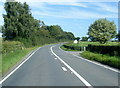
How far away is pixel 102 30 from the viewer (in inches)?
4702

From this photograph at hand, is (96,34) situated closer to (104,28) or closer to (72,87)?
(104,28)

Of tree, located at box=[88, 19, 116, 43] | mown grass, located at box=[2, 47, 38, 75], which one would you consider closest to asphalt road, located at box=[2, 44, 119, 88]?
mown grass, located at box=[2, 47, 38, 75]

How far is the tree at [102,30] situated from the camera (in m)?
116

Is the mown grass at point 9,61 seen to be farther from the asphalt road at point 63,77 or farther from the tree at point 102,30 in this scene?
the tree at point 102,30

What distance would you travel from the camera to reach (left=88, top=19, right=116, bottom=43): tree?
382 feet

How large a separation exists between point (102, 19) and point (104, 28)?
5499 millimetres

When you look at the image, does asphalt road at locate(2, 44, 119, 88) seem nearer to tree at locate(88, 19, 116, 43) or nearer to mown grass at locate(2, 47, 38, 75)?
mown grass at locate(2, 47, 38, 75)

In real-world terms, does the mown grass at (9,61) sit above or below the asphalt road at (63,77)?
below

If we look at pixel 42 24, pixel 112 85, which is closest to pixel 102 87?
pixel 112 85

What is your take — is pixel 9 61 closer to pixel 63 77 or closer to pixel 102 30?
pixel 63 77

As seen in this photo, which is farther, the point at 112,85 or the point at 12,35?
the point at 12,35

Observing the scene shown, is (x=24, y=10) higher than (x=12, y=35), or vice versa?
(x=24, y=10)

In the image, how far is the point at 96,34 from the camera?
117938 mm

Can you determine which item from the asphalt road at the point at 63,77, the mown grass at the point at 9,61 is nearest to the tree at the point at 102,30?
the mown grass at the point at 9,61
